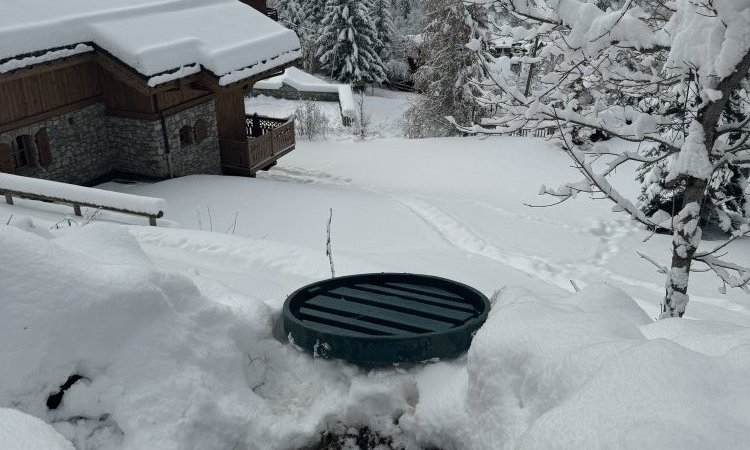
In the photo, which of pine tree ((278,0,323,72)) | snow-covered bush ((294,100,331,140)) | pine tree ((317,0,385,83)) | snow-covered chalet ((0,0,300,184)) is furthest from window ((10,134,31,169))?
pine tree ((278,0,323,72))

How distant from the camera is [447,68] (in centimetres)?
3017

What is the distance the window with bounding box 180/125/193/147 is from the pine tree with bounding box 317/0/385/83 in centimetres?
2690

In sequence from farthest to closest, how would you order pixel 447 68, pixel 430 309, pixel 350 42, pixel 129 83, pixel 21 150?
pixel 350 42
pixel 447 68
pixel 129 83
pixel 21 150
pixel 430 309

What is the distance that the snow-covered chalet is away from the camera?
15.2 meters

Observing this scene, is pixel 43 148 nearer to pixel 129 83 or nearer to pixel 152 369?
pixel 129 83

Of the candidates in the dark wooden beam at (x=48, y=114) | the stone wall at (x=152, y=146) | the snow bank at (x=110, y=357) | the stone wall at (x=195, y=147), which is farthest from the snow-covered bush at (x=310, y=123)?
the snow bank at (x=110, y=357)

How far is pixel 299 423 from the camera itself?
3.65 meters

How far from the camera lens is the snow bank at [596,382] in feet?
7.08

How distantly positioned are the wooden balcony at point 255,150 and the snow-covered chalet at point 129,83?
0.14ft

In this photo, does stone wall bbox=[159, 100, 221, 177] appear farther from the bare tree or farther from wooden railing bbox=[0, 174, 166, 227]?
the bare tree

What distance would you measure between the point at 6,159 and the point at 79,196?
5.09 m

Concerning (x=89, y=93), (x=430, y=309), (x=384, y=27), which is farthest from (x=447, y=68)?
(x=430, y=309)

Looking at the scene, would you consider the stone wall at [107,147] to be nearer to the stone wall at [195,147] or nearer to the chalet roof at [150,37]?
the stone wall at [195,147]

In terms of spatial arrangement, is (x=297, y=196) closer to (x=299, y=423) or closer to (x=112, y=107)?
(x=112, y=107)
